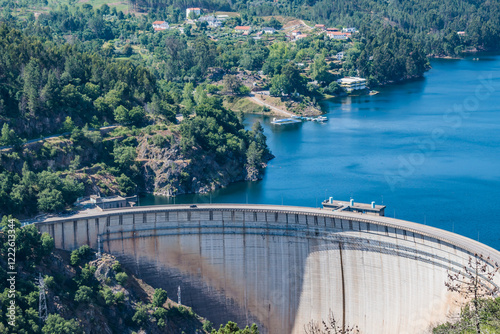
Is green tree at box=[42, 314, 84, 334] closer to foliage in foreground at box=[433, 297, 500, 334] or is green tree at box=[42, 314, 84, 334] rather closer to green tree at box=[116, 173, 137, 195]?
foliage in foreground at box=[433, 297, 500, 334]

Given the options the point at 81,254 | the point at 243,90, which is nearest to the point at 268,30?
the point at 243,90

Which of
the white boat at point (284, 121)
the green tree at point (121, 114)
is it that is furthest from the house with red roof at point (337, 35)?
the green tree at point (121, 114)

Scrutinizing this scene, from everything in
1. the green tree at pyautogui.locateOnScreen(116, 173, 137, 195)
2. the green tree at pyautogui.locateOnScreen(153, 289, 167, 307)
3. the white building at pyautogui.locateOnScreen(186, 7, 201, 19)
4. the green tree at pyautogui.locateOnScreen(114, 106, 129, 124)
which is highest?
the white building at pyautogui.locateOnScreen(186, 7, 201, 19)

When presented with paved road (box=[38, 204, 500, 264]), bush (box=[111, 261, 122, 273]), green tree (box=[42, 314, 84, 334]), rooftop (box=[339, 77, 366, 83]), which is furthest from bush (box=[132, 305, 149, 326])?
rooftop (box=[339, 77, 366, 83])

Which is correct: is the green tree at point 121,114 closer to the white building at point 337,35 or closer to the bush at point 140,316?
the bush at point 140,316

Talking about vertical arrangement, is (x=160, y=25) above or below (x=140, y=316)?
above

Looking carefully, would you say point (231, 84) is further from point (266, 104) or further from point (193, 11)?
point (193, 11)

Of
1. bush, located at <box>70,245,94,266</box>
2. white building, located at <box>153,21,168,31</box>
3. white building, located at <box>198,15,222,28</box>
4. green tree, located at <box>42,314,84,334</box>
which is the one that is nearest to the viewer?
green tree, located at <box>42,314,84,334</box>
